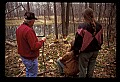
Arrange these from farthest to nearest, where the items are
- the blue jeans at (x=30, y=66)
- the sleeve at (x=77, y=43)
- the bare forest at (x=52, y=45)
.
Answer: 1. the bare forest at (x=52, y=45)
2. the blue jeans at (x=30, y=66)
3. the sleeve at (x=77, y=43)

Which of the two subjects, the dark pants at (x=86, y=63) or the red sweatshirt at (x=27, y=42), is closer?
the red sweatshirt at (x=27, y=42)

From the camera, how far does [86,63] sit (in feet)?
11.2

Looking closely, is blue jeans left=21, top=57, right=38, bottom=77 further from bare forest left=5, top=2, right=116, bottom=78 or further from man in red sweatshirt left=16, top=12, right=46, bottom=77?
bare forest left=5, top=2, right=116, bottom=78

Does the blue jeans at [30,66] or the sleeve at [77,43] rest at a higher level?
the sleeve at [77,43]

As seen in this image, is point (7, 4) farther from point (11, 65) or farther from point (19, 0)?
point (11, 65)

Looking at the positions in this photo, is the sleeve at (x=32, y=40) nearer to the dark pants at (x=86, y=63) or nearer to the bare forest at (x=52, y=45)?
the bare forest at (x=52, y=45)

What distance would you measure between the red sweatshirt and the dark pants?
0.74 metres

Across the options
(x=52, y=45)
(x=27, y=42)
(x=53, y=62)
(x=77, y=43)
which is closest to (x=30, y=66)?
(x=27, y=42)

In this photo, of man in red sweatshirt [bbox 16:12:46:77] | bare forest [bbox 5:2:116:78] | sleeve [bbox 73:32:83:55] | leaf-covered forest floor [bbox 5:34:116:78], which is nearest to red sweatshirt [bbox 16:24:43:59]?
man in red sweatshirt [bbox 16:12:46:77]

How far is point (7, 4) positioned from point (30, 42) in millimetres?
736

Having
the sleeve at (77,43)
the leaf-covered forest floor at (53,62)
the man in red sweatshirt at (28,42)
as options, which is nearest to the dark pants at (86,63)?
the sleeve at (77,43)

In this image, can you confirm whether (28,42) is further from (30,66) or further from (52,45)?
(52,45)

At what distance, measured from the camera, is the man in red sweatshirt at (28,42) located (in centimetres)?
309

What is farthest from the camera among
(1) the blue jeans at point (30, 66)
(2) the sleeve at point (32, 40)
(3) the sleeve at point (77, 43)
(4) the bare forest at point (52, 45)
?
(4) the bare forest at point (52, 45)
